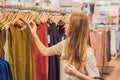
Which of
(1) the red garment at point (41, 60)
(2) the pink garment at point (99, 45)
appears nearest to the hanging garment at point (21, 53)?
(1) the red garment at point (41, 60)

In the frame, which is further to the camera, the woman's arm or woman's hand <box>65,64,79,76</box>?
the woman's arm

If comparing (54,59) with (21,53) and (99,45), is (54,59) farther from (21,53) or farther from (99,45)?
(99,45)

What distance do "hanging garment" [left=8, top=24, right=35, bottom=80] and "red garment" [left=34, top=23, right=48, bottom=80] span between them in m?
0.23

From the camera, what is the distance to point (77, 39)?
8.09ft

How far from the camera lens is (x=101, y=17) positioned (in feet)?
28.8

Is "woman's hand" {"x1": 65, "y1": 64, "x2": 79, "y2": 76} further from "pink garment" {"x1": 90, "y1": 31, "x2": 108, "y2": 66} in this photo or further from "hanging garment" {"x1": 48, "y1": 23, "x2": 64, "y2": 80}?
"pink garment" {"x1": 90, "y1": 31, "x2": 108, "y2": 66}

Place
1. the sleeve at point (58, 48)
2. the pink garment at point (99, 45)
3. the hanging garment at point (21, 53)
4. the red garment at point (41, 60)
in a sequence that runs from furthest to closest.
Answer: the pink garment at point (99, 45), the red garment at point (41, 60), the sleeve at point (58, 48), the hanging garment at point (21, 53)

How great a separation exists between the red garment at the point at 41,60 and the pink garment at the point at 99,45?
328 centimetres

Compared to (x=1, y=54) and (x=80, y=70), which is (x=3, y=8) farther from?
(x=80, y=70)

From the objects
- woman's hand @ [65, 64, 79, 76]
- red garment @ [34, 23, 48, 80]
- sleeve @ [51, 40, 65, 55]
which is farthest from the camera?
red garment @ [34, 23, 48, 80]

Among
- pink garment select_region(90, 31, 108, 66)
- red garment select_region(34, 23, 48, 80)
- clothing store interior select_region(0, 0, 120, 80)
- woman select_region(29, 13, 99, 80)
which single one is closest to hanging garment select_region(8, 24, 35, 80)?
clothing store interior select_region(0, 0, 120, 80)

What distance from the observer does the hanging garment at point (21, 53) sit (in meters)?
2.50

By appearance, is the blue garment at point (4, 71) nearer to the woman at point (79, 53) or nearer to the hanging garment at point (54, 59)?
the woman at point (79, 53)

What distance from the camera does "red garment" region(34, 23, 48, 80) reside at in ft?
9.91
